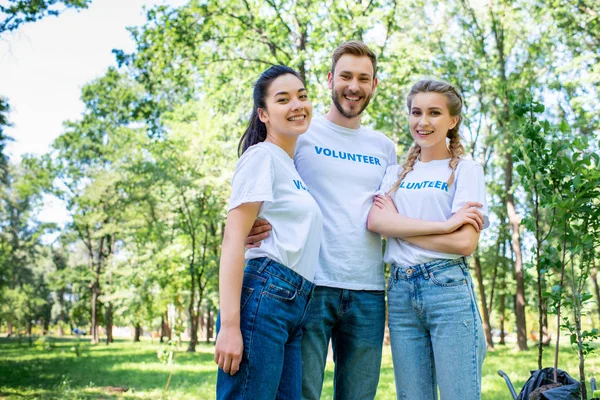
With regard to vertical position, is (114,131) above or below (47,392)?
above

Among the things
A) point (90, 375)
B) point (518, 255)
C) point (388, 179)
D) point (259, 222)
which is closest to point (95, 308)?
point (90, 375)

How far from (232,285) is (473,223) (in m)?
1.28

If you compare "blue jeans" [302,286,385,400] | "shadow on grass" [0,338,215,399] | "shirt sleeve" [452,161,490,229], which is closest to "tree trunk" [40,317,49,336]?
"shadow on grass" [0,338,215,399]

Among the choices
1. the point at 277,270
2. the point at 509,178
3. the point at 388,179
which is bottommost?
the point at 277,270

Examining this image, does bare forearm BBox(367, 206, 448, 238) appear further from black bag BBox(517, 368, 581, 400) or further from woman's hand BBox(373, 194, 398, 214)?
black bag BBox(517, 368, 581, 400)

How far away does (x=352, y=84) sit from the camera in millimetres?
3070

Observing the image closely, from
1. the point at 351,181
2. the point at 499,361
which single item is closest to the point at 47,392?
the point at 351,181

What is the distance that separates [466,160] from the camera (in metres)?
2.99

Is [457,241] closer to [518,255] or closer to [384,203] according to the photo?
[384,203]

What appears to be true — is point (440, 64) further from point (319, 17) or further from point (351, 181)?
point (351, 181)

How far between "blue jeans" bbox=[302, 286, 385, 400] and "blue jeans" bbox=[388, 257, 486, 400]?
0.37 ft

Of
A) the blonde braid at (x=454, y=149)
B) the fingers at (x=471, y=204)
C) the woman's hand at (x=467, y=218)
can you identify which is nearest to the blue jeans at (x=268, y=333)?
the woman's hand at (x=467, y=218)

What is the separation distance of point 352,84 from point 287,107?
0.61 m

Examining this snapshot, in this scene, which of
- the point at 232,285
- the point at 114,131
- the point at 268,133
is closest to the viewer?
the point at 232,285
